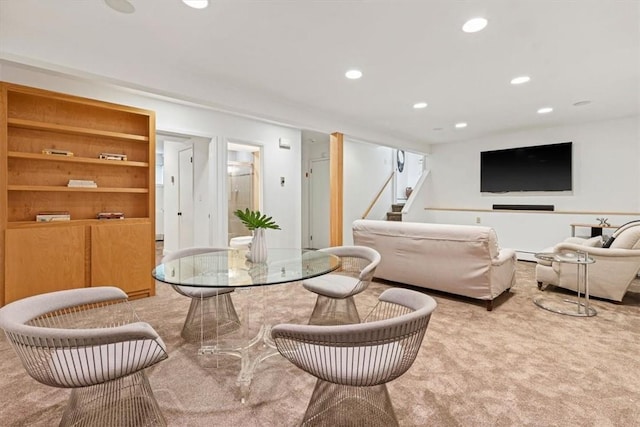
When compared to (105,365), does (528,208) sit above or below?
above

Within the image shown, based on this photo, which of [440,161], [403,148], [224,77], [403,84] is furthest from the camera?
[440,161]

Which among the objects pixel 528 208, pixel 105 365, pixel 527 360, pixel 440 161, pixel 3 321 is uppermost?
pixel 440 161

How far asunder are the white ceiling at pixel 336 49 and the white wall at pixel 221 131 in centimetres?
70

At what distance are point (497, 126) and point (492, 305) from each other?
383cm

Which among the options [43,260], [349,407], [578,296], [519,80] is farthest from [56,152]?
[578,296]

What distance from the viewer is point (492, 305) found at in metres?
3.16

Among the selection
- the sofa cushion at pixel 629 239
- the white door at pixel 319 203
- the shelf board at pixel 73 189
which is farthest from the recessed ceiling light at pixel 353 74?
the white door at pixel 319 203

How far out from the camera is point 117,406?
1617 millimetres

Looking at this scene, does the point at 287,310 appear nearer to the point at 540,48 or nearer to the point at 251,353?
the point at 251,353

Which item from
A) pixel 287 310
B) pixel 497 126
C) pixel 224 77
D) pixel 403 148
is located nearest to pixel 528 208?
pixel 497 126

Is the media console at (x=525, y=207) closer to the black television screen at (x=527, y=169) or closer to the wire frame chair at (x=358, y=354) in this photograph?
the black television screen at (x=527, y=169)

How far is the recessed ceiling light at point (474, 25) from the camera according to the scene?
234 cm

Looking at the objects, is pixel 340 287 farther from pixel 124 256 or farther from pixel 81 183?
→ pixel 81 183

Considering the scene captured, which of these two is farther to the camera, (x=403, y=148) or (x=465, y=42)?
(x=403, y=148)
